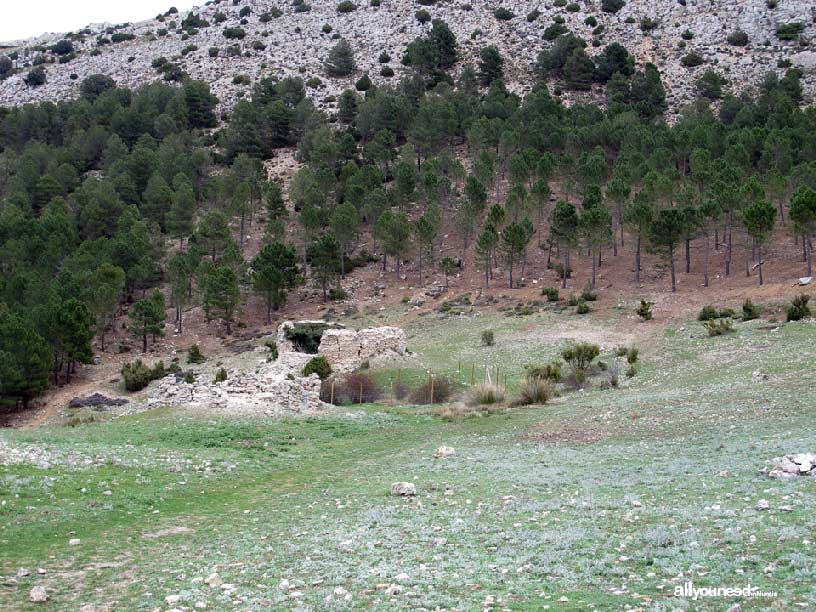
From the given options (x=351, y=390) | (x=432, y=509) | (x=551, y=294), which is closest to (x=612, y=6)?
(x=551, y=294)

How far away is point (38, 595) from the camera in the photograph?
9.46m

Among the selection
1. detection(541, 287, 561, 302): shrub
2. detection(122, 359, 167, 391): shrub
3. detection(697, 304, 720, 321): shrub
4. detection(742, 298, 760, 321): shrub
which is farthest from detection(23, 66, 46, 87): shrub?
detection(742, 298, 760, 321): shrub

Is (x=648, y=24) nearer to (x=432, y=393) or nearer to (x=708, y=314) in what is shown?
(x=708, y=314)

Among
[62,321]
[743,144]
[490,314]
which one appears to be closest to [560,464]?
[490,314]

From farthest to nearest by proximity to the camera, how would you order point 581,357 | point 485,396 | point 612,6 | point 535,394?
point 612,6, point 581,357, point 485,396, point 535,394

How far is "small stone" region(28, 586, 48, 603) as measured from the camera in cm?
945

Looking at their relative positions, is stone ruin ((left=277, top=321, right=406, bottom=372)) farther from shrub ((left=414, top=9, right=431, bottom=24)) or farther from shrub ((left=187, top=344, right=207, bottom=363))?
shrub ((left=414, top=9, right=431, bottom=24))

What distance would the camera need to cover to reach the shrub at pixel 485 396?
2873 cm

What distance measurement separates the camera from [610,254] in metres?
71.6

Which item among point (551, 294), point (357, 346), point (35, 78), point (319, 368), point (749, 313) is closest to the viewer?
point (319, 368)

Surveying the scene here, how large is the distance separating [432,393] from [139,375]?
85.2 ft

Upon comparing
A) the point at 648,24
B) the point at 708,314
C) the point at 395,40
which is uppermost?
the point at 395,40

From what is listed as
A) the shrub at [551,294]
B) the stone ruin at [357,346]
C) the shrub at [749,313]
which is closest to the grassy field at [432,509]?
the stone ruin at [357,346]

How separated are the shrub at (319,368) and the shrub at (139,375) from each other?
1559 centimetres
